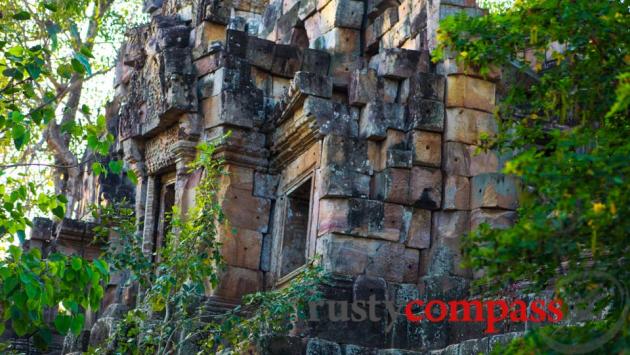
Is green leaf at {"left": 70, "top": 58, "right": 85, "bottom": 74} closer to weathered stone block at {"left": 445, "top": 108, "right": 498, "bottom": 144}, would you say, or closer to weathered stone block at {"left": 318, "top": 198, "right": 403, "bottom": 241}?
weathered stone block at {"left": 318, "top": 198, "right": 403, "bottom": 241}

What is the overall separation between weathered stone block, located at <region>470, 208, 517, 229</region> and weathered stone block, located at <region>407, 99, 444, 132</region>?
889mm

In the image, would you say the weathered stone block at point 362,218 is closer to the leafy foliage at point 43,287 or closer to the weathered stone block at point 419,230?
the weathered stone block at point 419,230

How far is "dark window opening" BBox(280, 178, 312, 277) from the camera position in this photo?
13266 millimetres

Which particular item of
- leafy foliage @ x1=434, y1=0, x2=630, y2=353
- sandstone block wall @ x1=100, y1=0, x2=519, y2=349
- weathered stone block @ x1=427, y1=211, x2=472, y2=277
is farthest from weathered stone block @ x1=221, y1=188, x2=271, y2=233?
leafy foliage @ x1=434, y1=0, x2=630, y2=353

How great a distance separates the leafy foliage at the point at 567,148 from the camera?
6.22 meters

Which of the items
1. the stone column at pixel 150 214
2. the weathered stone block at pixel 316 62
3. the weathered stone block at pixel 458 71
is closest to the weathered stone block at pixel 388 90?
the weathered stone block at pixel 458 71

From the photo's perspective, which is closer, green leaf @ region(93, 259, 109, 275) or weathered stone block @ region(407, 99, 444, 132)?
green leaf @ region(93, 259, 109, 275)

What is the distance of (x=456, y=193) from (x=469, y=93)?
3.26ft

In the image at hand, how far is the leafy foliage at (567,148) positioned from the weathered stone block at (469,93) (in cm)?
458

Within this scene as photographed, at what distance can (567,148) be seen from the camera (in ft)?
21.5

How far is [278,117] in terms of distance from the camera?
1318cm

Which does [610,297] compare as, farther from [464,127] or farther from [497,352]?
[464,127]

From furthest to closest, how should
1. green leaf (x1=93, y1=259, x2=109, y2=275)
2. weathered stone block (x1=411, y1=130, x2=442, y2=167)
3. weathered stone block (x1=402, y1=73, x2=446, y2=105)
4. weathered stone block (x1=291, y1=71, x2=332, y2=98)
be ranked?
1. weathered stone block (x1=291, y1=71, x2=332, y2=98)
2. weathered stone block (x1=402, y1=73, x2=446, y2=105)
3. weathered stone block (x1=411, y1=130, x2=442, y2=167)
4. green leaf (x1=93, y1=259, x2=109, y2=275)

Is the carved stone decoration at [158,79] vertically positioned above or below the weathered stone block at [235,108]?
above
